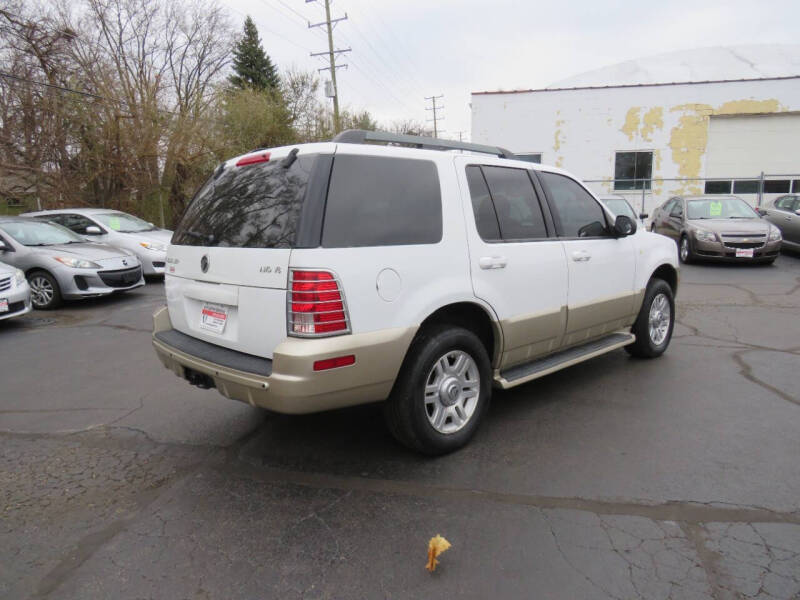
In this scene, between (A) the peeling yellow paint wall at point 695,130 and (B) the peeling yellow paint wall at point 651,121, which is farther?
(B) the peeling yellow paint wall at point 651,121

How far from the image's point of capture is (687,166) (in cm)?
2097

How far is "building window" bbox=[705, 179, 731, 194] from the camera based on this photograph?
20.9 meters

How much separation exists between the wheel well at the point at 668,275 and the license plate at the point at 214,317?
408cm

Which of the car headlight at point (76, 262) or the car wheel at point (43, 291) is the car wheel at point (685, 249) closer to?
the car headlight at point (76, 262)

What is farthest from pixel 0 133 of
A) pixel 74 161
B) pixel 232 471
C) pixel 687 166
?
pixel 687 166

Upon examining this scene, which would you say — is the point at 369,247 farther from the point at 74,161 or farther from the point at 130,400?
the point at 74,161

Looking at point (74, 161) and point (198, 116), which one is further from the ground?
point (198, 116)

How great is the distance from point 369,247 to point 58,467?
244 centimetres

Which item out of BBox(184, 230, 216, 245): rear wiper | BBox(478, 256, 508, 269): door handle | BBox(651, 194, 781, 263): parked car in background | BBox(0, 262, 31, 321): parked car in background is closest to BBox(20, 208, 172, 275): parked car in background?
BBox(0, 262, 31, 321): parked car in background

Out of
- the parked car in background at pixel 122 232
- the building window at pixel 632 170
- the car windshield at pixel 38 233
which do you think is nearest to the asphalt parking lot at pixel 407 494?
the car windshield at pixel 38 233

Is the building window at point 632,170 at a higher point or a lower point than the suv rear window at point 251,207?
higher

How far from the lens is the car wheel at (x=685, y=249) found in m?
11.6

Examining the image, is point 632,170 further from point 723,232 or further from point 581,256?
point 581,256

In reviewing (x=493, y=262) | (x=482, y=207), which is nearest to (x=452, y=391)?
(x=493, y=262)
